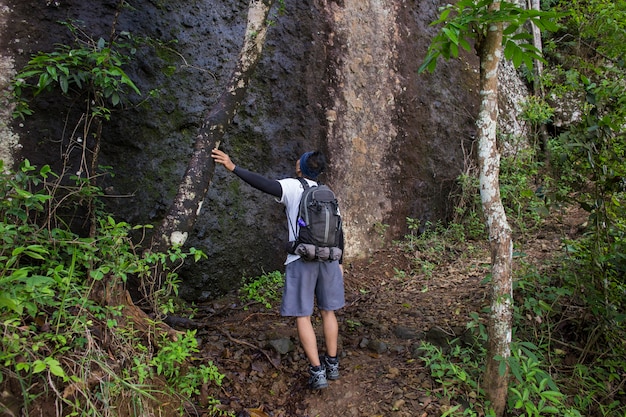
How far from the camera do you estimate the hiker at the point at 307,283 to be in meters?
3.25

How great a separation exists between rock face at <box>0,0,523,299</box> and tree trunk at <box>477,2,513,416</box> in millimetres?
2858

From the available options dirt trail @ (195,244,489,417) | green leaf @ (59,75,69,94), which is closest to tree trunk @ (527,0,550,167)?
dirt trail @ (195,244,489,417)

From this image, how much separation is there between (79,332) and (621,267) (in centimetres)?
392

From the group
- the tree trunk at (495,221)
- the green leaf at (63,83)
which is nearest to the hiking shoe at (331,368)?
the tree trunk at (495,221)

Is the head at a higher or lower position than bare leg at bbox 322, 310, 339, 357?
higher

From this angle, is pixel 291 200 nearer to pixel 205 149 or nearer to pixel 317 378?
pixel 205 149

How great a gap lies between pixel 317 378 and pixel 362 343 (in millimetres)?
810

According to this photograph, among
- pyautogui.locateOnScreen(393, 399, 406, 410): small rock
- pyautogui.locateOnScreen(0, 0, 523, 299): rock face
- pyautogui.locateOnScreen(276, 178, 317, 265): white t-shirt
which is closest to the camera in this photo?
pyautogui.locateOnScreen(393, 399, 406, 410): small rock

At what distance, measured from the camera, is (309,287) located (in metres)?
3.28

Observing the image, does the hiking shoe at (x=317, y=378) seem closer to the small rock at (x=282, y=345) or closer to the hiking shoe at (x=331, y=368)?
the hiking shoe at (x=331, y=368)

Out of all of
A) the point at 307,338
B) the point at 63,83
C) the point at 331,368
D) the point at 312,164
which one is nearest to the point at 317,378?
the point at 331,368

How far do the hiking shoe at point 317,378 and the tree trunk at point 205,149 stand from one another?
→ 1432 millimetres

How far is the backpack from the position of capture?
321 centimetres

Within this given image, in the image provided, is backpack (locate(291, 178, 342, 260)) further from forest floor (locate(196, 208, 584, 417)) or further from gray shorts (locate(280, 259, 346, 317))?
forest floor (locate(196, 208, 584, 417))
